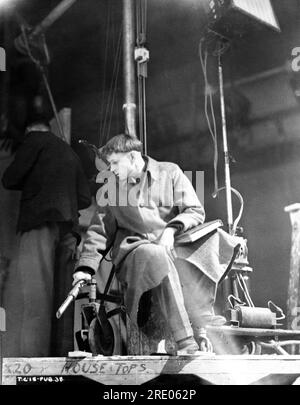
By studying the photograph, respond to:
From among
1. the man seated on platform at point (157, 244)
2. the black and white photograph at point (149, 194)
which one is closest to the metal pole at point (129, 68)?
the black and white photograph at point (149, 194)

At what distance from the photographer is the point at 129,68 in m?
2.54

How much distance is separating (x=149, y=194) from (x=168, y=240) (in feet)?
0.86

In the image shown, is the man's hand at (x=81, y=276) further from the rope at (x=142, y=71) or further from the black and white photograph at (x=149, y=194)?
the rope at (x=142, y=71)

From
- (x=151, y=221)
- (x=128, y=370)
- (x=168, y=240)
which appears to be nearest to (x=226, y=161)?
(x=151, y=221)

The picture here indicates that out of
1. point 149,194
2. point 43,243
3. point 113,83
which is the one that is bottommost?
point 43,243

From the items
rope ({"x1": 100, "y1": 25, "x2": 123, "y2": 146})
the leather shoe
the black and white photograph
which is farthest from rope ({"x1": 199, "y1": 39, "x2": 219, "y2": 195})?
the leather shoe

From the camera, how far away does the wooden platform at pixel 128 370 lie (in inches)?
62.3

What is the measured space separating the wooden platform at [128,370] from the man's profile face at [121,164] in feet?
2.24

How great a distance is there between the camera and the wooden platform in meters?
1.58

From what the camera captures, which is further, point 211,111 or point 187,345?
point 211,111

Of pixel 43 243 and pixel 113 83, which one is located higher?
pixel 113 83

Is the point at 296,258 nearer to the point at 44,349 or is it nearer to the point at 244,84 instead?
the point at 244,84

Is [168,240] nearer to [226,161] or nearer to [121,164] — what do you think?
[121,164]
